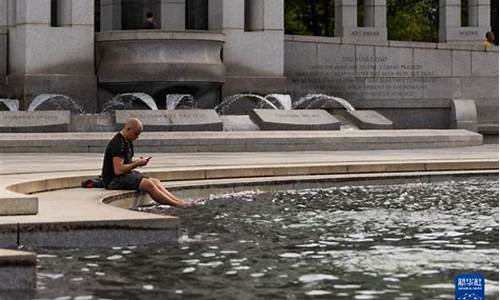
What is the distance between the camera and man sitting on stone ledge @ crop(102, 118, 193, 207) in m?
16.2

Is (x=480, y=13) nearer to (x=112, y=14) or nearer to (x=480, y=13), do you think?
(x=480, y=13)

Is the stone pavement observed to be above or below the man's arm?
below

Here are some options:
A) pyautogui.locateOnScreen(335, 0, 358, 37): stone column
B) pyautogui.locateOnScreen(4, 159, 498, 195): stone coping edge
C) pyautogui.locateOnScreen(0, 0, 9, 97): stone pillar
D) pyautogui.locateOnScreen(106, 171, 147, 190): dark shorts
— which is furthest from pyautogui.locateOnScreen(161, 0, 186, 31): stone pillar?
pyautogui.locateOnScreen(106, 171, 147, 190): dark shorts

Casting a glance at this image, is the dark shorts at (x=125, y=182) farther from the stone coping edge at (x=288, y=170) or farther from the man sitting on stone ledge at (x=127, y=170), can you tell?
the stone coping edge at (x=288, y=170)

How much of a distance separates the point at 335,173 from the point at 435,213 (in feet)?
18.8

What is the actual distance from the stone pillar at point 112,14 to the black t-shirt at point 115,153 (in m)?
22.9

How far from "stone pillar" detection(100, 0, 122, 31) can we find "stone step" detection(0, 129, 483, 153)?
11.4 m

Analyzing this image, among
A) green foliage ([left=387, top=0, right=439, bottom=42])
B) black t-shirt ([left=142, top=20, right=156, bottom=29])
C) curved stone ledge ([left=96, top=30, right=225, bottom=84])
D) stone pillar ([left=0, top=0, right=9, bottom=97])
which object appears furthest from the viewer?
green foliage ([left=387, top=0, right=439, bottom=42])

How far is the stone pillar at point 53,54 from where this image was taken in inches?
1296

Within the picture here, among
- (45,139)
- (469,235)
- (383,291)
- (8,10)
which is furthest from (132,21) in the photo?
(383,291)

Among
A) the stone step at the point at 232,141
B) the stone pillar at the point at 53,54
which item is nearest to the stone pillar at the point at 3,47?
the stone pillar at the point at 53,54

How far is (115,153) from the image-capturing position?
16.5m

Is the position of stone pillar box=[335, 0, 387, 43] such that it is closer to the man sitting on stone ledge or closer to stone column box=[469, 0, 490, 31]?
stone column box=[469, 0, 490, 31]

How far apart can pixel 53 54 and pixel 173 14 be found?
18.6 ft
